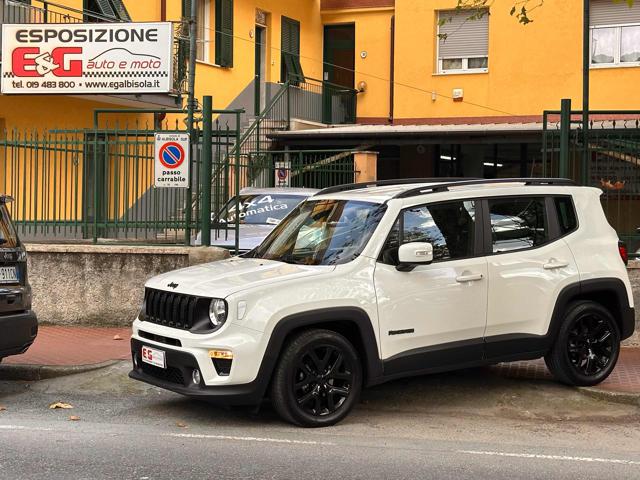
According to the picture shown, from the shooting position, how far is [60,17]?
17.5 meters

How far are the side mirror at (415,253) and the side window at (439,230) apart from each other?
20 centimetres

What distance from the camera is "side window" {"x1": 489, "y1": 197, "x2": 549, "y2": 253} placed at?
310 inches

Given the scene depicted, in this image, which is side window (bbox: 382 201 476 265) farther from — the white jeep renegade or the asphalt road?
the asphalt road

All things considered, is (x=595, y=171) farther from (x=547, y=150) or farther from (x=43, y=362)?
(x=43, y=362)

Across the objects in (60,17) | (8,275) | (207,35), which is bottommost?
(8,275)

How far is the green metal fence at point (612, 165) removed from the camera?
10.8 meters

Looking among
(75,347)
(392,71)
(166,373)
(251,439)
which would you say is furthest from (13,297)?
(392,71)

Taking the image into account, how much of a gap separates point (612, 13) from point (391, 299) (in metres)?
18.3

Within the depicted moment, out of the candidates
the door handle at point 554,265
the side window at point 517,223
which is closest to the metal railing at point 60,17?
the side window at point 517,223

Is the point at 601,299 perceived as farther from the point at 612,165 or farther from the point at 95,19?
the point at 95,19

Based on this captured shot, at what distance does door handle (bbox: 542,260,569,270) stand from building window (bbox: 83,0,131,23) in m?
12.7

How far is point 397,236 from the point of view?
7.39m

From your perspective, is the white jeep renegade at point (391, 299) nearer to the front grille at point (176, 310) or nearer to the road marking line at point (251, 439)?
the front grille at point (176, 310)

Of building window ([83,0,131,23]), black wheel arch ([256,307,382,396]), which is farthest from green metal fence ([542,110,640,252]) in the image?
building window ([83,0,131,23])
